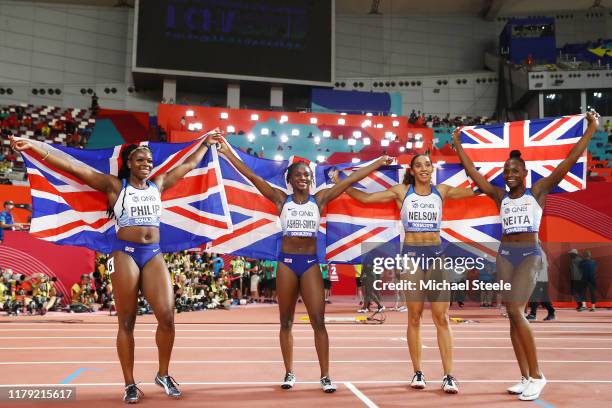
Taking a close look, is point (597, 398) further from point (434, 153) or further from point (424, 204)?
point (434, 153)

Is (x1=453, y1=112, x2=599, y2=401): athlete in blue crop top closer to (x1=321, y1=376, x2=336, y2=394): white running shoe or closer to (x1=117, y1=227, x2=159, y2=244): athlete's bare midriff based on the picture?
(x1=321, y1=376, x2=336, y2=394): white running shoe

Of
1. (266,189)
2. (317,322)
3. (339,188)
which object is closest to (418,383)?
(317,322)

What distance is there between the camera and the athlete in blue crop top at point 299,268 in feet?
18.2

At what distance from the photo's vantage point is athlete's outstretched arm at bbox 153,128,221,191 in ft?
18.8

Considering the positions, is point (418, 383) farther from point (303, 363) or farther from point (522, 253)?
point (303, 363)

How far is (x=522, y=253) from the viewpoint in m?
5.39

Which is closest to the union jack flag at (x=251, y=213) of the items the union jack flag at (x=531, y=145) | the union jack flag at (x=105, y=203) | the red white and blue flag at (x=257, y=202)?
the red white and blue flag at (x=257, y=202)

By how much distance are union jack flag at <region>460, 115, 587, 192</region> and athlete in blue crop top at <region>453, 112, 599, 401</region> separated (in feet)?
4.35

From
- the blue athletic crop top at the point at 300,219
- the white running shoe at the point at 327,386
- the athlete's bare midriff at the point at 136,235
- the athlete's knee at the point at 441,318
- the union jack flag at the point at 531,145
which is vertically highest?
the union jack flag at the point at 531,145

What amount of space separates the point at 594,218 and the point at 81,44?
115 ft

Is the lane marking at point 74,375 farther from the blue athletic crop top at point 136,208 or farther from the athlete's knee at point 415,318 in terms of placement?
the athlete's knee at point 415,318

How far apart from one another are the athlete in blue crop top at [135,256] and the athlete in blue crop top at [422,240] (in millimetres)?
2144

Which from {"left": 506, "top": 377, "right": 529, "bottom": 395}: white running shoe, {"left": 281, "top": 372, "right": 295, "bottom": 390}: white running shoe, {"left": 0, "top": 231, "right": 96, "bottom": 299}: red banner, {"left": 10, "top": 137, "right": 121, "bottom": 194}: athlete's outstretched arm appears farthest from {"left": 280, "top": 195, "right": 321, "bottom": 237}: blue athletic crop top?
{"left": 0, "top": 231, "right": 96, "bottom": 299}: red banner

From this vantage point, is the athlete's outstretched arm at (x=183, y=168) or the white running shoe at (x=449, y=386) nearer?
the white running shoe at (x=449, y=386)
